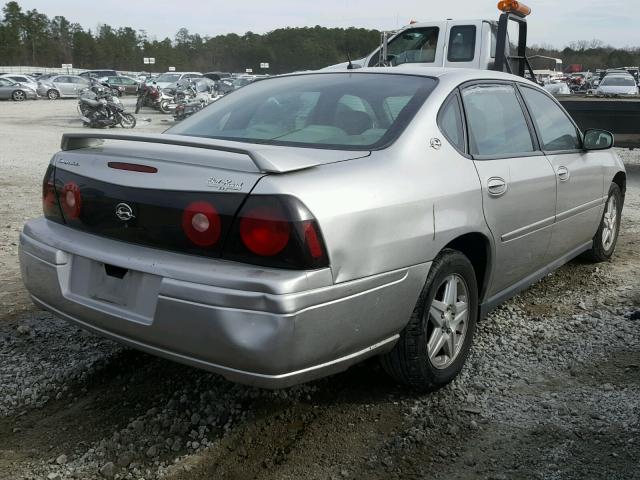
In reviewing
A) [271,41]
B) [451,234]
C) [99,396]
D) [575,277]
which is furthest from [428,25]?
[271,41]

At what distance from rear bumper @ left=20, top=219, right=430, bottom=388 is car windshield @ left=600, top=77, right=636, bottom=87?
25.4 m

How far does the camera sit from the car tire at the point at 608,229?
5184 millimetres

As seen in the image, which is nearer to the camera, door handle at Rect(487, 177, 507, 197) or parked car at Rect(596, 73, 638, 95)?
door handle at Rect(487, 177, 507, 197)

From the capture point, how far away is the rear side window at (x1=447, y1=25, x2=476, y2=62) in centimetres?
986

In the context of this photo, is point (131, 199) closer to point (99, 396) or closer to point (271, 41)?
point (99, 396)

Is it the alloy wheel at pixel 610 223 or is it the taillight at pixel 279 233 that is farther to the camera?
the alloy wheel at pixel 610 223

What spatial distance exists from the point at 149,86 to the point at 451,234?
80.1ft

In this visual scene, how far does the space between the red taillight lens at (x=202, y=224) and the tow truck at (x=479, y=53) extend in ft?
25.3

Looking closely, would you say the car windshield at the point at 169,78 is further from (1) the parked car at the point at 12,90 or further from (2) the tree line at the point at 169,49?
(2) the tree line at the point at 169,49

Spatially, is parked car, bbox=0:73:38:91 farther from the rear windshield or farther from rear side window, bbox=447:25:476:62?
the rear windshield

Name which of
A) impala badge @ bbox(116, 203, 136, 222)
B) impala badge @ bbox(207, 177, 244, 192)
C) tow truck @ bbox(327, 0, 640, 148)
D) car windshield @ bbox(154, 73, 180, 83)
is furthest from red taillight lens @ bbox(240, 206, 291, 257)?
car windshield @ bbox(154, 73, 180, 83)

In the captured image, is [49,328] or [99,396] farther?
[49,328]

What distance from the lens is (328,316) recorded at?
2340 mm

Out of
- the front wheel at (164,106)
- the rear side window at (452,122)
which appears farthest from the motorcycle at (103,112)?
the rear side window at (452,122)
